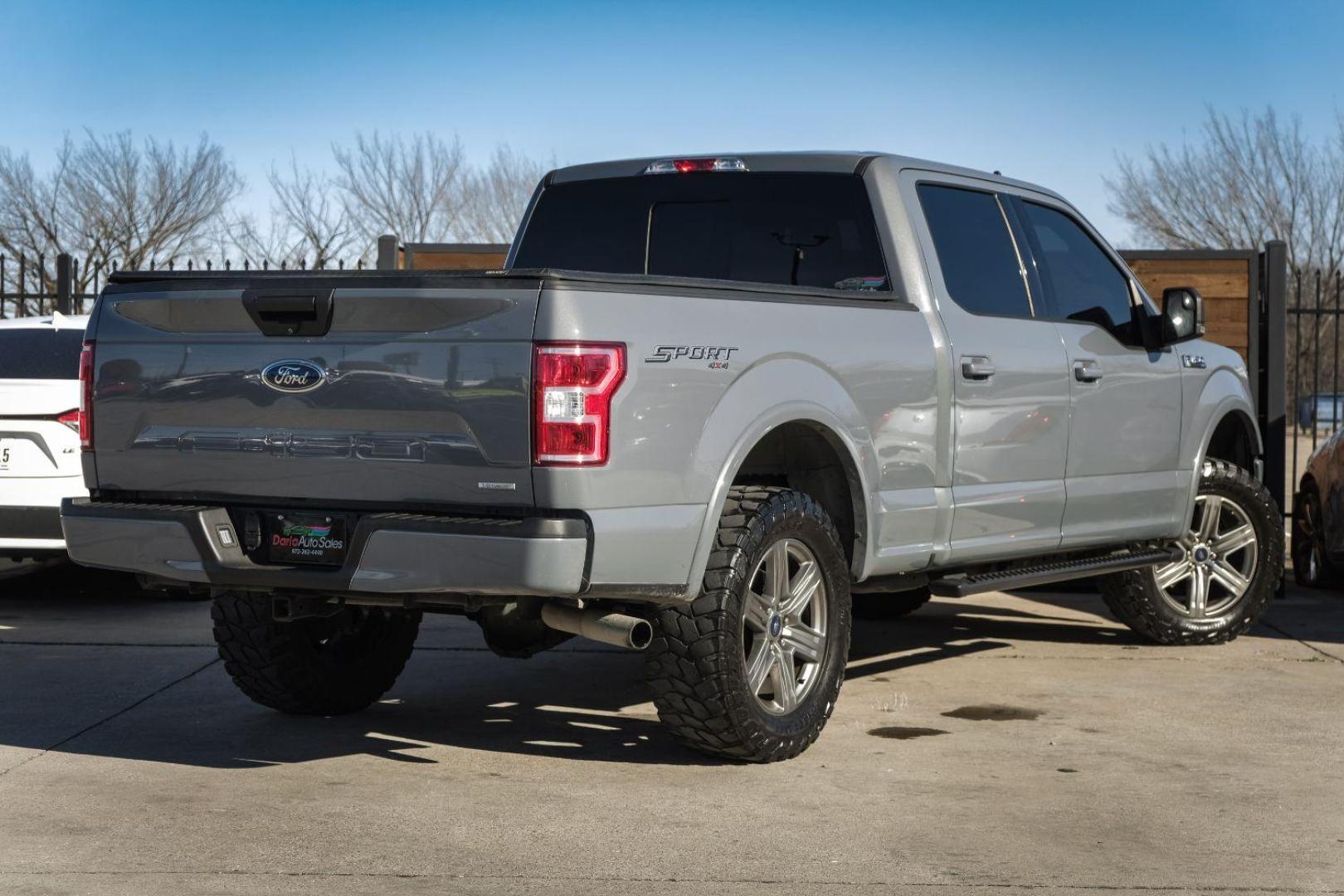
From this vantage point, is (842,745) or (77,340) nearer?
(842,745)

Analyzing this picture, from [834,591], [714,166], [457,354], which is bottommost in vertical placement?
[834,591]

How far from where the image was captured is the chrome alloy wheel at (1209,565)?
28.5ft

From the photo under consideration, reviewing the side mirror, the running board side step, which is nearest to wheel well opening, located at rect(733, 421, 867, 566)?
the running board side step

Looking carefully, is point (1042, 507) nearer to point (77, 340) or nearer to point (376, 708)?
point (376, 708)

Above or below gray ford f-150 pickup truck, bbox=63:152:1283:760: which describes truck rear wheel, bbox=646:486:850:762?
below

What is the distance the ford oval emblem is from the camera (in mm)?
5340

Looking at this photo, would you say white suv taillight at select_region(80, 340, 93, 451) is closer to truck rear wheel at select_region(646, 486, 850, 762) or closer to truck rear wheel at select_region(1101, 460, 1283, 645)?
truck rear wheel at select_region(646, 486, 850, 762)

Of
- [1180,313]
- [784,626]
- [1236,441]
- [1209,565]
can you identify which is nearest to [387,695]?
[784,626]

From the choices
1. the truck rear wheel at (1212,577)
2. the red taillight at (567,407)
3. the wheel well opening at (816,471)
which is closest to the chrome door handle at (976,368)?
the wheel well opening at (816,471)

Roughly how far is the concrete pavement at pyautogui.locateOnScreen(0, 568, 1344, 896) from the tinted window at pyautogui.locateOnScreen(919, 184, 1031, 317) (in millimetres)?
1625

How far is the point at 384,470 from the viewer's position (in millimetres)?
5227

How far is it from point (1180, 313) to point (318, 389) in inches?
167

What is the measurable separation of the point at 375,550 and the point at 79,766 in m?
1.49

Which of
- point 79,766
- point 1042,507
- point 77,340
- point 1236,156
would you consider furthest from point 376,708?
point 1236,156
